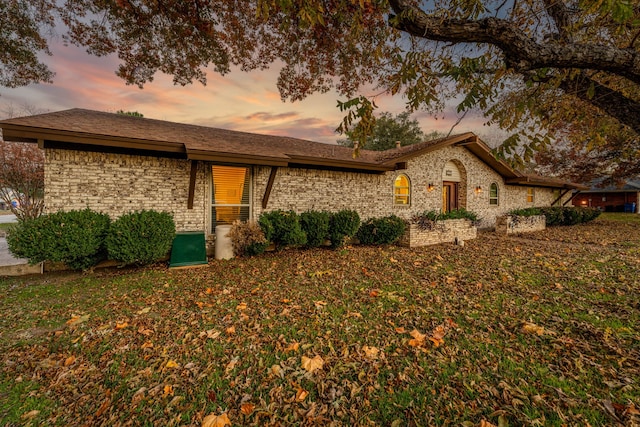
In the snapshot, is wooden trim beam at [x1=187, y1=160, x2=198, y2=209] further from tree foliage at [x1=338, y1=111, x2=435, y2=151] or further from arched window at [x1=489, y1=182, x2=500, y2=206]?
tree foliage at [x1=338, y1=111, x2=435, y2=151]

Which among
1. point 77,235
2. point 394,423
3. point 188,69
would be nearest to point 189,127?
point 188,69

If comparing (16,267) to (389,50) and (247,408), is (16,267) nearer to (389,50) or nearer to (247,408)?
(247,408)

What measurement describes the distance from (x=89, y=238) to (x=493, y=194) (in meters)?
18.8

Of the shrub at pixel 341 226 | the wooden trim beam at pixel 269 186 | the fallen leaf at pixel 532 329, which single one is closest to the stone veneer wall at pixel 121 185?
the wooden trim beam at pixel 269 186

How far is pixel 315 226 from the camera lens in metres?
8.33

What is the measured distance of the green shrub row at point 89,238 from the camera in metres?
5.28

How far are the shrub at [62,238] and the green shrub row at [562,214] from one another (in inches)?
732

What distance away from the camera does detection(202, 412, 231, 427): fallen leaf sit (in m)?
2.04

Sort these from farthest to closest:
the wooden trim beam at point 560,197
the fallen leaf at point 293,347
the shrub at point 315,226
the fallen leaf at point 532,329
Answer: the wooden trim beam at point 560,197 → the shrub at point 315,226 → the fallen leaf at point 532,329 → the fallen leaf at point 293,347

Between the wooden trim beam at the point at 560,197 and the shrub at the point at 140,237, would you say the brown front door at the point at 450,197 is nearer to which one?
the wooden trim beam at the point at 560,197

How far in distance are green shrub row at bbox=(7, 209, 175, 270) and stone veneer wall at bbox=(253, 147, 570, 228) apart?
3.12 metres

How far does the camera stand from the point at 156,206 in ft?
23.7

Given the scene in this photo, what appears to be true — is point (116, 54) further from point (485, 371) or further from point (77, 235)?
point (485, 371)

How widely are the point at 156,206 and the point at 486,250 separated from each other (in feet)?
34.5
